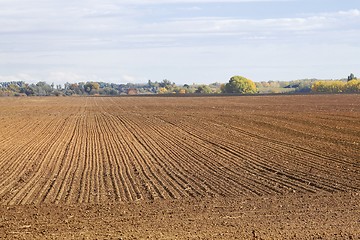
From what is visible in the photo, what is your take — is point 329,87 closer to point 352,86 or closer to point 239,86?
point 352,86

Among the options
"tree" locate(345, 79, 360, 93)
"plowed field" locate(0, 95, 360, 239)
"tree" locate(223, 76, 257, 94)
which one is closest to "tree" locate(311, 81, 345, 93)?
"tree" locate(345, 79, 360, 93)

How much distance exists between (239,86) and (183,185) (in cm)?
14211

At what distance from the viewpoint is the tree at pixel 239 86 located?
517 feet

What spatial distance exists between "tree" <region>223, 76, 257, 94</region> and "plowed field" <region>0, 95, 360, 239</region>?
12660cm

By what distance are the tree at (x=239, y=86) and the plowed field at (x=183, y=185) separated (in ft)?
415

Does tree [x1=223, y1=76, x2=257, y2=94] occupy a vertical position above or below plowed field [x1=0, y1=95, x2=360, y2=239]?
below

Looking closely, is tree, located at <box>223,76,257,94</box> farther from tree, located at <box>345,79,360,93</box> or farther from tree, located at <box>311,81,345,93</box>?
tree, located at <box>345,79,360,93</box>

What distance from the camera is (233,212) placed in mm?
A: 13109

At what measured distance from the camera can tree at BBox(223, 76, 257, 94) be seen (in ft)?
517

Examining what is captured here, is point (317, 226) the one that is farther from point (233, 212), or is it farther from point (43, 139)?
point (43, 139)

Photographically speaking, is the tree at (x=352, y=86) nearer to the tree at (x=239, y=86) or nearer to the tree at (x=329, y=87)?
the tree at (x=329, y=87)

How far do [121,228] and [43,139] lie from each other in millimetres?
19109

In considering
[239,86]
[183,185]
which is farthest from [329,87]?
[183,185]

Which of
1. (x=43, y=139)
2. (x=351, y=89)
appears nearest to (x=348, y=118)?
(x=43, y=139)
